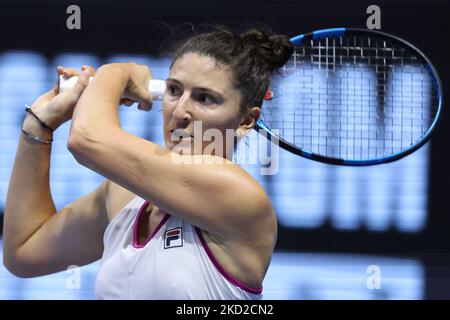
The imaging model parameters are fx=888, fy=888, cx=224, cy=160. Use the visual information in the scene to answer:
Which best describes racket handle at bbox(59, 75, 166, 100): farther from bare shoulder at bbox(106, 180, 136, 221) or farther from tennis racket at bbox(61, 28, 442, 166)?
tennis racket at bbox(61, 28, 442, 166)

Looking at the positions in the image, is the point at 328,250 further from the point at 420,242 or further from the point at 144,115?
the point at 144,115

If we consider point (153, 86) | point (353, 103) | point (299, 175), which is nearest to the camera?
point (153, 86)

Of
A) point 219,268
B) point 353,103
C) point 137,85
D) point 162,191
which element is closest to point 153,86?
point 137,85

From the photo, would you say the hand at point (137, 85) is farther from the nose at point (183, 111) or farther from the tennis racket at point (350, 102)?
the tennis racket at point (350, 102)

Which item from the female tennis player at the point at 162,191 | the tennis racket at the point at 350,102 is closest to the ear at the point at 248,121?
the female tennis player at the point at 162,191

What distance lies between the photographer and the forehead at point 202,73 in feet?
4.86

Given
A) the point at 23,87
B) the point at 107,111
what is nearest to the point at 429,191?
the point at 23,87

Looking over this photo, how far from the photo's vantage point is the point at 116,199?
5.16 ft

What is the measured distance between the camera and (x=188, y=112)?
4.77 ft

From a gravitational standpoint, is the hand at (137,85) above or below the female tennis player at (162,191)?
above

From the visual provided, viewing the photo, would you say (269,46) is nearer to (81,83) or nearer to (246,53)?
(246,53)

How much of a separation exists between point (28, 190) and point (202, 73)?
389 mm

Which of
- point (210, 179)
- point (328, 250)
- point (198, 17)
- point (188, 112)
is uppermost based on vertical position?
point (198, 17)
